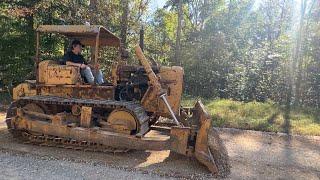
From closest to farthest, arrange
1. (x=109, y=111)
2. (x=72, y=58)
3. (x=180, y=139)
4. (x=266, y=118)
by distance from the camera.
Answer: (x=180, y=139) < (x=109, y=111) < (x=72, y=58) < (x=266, y=118)

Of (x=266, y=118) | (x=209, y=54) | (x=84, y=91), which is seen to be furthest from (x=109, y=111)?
(x=209, y=54)

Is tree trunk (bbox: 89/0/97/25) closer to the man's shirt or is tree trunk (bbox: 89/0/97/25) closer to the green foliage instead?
the green foliage

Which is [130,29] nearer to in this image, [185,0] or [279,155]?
[279,155]

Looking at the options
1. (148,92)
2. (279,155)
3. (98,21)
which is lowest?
(279,155)

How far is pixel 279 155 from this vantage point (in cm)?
794

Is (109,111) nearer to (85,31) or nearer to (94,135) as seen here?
(94,135)

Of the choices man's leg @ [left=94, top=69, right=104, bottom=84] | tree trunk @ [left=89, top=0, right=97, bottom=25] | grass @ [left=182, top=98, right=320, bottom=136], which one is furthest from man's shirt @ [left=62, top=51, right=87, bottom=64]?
tree trunk @ [left=89, top=0, right=97, bottom=25]

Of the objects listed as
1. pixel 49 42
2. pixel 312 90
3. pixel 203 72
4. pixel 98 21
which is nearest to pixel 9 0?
pixel 49 42

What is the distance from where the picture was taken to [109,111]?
7.48 meters

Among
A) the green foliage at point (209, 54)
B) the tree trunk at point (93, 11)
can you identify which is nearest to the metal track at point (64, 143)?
the green foliage at point (209, 54)

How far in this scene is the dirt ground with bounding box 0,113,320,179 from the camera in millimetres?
6023

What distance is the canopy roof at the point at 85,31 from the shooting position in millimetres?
7486

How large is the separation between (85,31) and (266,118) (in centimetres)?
678

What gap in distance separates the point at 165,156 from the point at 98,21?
10194 millimetres
